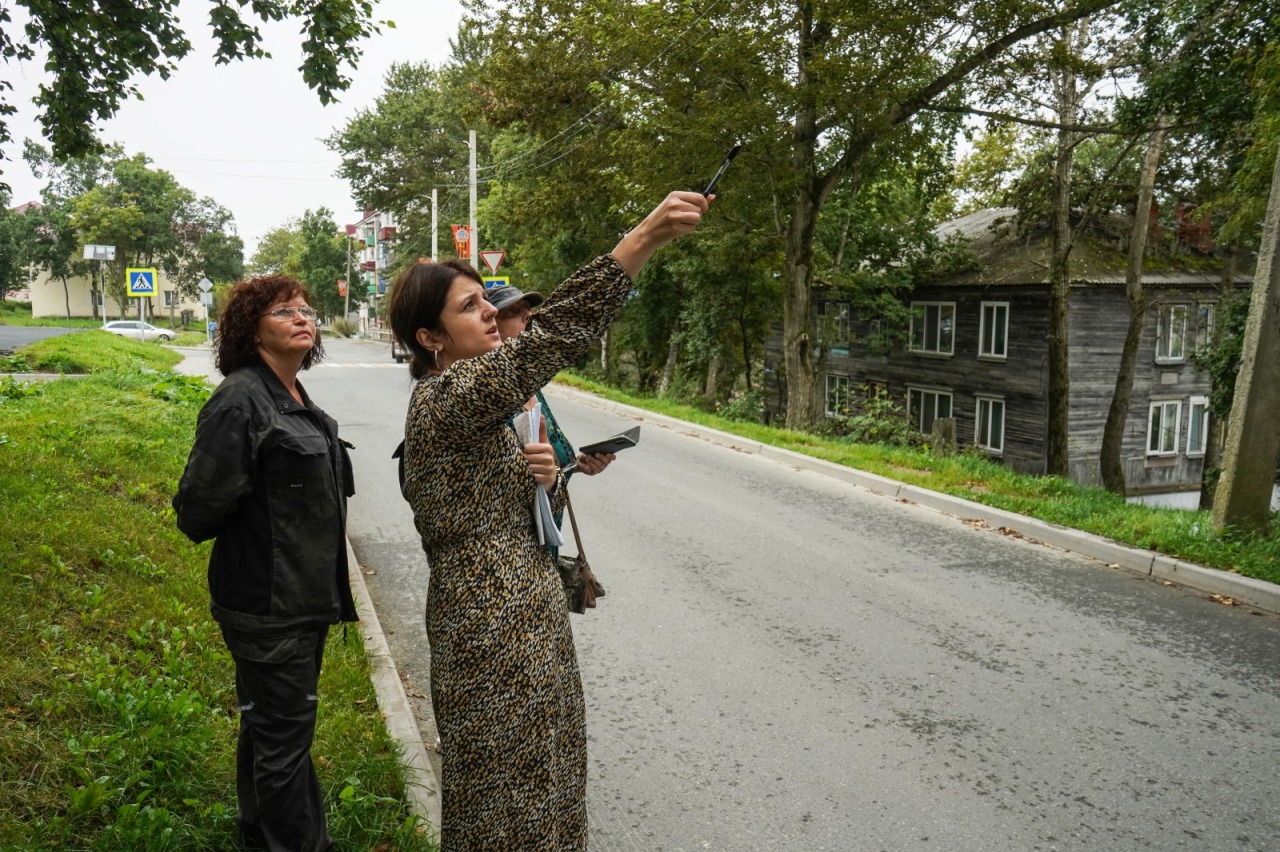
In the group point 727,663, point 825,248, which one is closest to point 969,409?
point 825,248

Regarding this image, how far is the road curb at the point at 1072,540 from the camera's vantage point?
709cm

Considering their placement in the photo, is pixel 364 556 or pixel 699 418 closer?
pixel 364 556

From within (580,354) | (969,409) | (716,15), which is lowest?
(969,409)

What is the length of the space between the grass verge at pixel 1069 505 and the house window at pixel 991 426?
16062 millimetres

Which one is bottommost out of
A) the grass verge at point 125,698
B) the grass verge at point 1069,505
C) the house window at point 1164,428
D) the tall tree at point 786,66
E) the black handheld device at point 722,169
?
the house window at point 1164,428

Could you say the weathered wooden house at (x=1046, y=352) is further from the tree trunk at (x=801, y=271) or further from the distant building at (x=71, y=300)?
the distant building at (x=71, y=300)

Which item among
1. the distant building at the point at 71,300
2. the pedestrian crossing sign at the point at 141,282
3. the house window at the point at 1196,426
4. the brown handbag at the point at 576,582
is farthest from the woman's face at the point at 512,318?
the distant building at the point at 71,300

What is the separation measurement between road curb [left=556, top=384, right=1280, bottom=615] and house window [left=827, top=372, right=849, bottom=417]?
2111 cm

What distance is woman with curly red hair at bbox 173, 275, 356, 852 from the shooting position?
110 inches

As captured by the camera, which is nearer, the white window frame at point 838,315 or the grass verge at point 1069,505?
the grass verge at point 1069,505

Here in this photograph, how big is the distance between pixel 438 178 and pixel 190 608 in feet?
166

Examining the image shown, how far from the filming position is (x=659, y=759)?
441cm

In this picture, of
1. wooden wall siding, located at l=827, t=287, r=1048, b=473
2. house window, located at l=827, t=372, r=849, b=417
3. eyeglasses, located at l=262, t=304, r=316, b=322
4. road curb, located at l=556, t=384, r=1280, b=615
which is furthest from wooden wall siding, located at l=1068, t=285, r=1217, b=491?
eyeglasses, located at l=262, t=304, r=316, b=322

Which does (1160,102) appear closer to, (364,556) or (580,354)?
(364,556)
